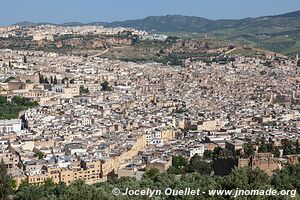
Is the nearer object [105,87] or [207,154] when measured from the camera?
[207,154]

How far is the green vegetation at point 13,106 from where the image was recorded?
2993 cm

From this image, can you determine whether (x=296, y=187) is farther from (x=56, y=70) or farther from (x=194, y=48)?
(x=194, y=48)

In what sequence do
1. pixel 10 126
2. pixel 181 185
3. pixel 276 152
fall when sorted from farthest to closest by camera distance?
1. pixel 10 126
2. pixel 276 152
3. pixel 181 185

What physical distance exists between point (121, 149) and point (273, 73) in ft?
109

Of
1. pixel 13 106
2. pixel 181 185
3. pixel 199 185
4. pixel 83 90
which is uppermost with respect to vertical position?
pixel 181 185

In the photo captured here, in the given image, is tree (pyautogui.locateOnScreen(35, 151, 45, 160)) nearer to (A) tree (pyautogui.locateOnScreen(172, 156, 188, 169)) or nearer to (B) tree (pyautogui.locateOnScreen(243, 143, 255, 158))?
(A) tree (pyautogui.locateOnScreen(172, 156, 188, 169))

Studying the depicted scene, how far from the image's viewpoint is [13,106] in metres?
32.2

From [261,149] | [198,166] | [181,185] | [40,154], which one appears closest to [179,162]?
[198,166]

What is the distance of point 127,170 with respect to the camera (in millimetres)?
18516

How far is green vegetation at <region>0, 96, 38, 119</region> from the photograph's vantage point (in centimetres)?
2993

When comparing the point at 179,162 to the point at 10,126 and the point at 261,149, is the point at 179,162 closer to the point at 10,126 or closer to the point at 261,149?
the point at 261,149

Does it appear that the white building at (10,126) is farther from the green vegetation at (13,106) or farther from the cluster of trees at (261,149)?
the cluster of trees at (261,149)

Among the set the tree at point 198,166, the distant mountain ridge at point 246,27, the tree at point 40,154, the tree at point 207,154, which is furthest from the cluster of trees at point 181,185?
the distant mountain ridge at point 246,27

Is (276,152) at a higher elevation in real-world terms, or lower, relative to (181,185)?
lower
